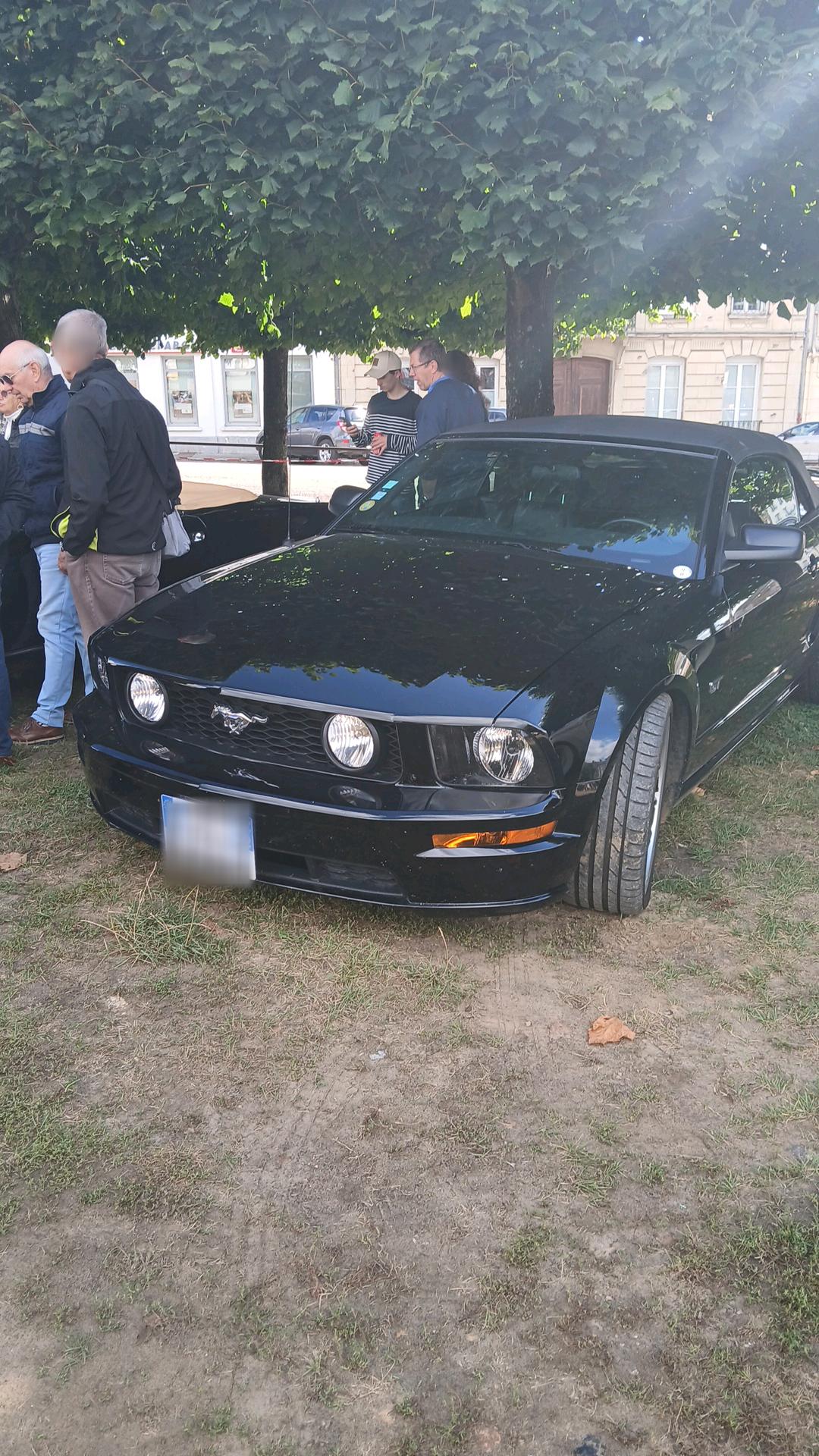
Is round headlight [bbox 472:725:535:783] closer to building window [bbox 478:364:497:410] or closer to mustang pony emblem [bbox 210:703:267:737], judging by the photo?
mustang pony emblem [bbox 210:703:267:737]

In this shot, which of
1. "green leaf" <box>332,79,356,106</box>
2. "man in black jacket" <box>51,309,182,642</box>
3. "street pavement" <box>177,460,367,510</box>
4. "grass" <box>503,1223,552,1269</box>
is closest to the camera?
"grass" <box>503,1223,552,1269</box>

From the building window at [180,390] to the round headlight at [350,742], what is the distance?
41.7 metres

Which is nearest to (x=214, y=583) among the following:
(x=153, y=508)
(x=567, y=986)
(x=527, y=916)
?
(x=153, y=508)

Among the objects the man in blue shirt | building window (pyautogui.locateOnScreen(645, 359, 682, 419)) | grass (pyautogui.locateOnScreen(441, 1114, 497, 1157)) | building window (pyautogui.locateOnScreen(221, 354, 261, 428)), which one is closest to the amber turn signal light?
grass (pyautogui.locateOnScreen(441, 1114, 497, 1157))

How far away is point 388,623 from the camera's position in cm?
359

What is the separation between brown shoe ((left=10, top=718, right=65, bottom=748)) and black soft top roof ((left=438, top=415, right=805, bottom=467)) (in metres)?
2.31

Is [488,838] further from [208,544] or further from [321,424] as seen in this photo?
[321,424]

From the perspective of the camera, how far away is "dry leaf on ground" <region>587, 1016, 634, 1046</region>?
300 centimetres

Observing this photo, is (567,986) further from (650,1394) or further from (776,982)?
(650,1394)

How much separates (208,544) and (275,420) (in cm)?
747

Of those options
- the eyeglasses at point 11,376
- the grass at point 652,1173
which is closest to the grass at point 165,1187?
the grass at point 652,1173

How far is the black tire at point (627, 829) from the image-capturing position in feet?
11.4

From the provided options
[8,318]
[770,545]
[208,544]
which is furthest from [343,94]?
[770,545]

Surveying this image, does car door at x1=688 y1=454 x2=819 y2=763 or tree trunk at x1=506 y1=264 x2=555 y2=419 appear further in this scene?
tree trunk at x1=506 y1=264 x2=555 y2=419
